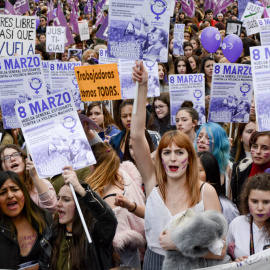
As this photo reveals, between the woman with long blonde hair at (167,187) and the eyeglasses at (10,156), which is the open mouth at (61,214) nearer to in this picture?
the woman with long blonde hair at (167,187)

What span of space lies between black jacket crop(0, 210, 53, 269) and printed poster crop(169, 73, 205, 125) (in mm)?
3802

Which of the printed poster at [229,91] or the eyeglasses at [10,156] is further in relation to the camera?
the printed poster at [229,91]

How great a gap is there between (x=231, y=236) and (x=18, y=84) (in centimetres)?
277

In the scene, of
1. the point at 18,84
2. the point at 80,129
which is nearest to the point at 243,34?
the point at 18,84

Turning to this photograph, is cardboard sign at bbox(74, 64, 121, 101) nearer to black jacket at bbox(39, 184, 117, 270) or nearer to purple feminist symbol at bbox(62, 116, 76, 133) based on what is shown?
purple feminist symbol at bbox(62, 116, 76, 133)

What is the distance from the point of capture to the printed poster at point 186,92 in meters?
7.08

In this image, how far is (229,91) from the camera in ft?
21.2

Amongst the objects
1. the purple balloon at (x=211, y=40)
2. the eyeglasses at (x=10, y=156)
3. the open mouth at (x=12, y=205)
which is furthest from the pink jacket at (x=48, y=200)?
the purple balloon at (x=211, y=40)

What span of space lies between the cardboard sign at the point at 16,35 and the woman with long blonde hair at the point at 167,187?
10.8 feet

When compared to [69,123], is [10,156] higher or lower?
lower

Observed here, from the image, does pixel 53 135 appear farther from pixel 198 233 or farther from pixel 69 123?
pixel 198 233

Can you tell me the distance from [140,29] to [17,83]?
150cm

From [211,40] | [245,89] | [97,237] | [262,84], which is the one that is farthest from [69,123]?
[211,40]

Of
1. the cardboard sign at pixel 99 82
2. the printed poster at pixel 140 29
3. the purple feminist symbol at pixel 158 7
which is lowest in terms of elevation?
the cardboard sign at pixel 99 82
